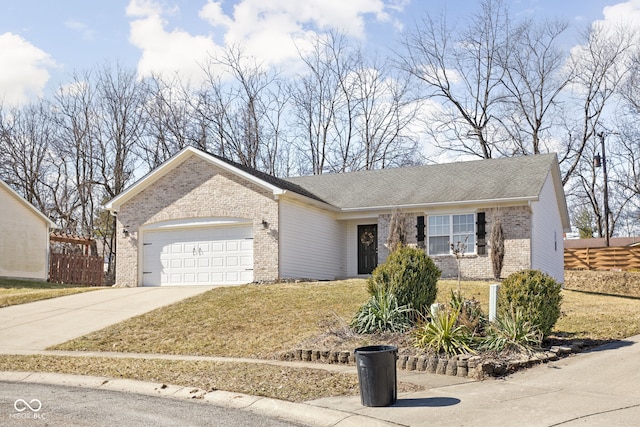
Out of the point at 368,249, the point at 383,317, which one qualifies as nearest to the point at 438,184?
the point at 368,249

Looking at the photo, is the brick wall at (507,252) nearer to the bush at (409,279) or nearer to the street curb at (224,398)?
the bush at (409,279)

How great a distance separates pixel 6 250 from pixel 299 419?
1114 inches

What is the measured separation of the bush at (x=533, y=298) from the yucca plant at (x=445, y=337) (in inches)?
38.1

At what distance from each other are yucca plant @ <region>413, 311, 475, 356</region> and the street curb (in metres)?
3.37

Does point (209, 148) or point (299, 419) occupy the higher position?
point (209, 148)

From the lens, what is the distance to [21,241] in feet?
108

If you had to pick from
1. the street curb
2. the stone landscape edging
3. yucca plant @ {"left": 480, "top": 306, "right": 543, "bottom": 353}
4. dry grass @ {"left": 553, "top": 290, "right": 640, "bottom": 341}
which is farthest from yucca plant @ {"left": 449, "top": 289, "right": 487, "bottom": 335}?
the street curb

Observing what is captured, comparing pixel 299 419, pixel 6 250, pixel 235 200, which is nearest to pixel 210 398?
pixel 299 419

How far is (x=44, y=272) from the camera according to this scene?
34.4m

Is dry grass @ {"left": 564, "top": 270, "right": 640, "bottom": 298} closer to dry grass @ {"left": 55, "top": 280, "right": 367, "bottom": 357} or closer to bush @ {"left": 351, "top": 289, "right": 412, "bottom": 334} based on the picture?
dry grass @ {"left": 55, "top": 280, "right": 367, "bottom": 357}

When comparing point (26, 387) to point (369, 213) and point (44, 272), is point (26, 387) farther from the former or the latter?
point (44, 272)

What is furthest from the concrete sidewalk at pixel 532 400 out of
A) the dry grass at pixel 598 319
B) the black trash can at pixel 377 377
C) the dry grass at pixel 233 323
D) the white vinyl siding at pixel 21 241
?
the white vinyl siding at pixel 21 241

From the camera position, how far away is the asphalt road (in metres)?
7.70

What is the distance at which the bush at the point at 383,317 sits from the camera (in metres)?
13.0
